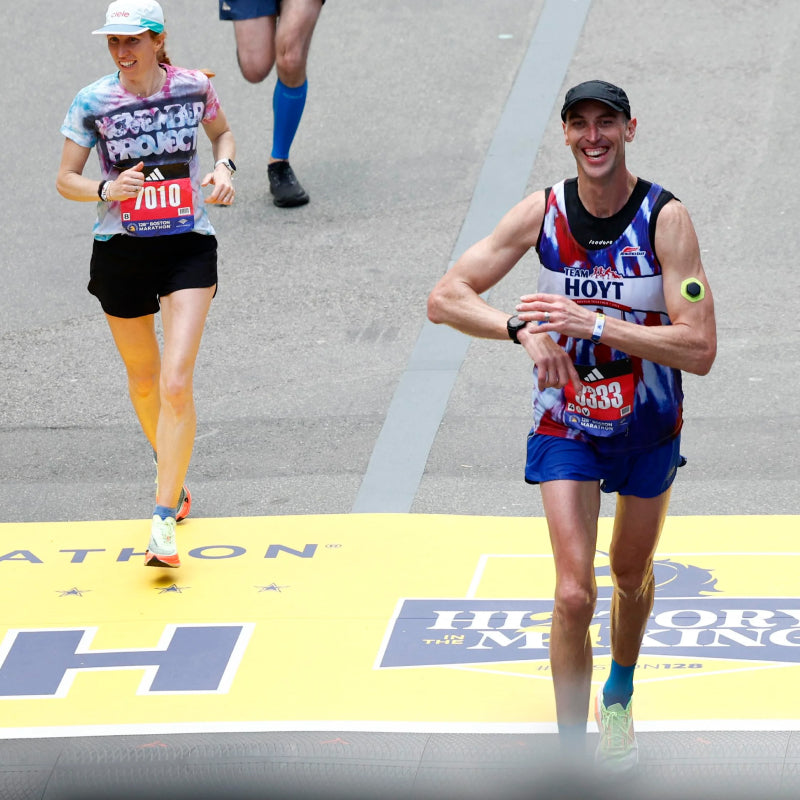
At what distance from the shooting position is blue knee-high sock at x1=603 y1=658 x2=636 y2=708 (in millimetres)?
4562

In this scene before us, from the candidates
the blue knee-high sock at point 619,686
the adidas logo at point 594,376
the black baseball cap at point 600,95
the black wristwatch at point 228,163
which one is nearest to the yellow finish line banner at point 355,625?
A: the blue knee-high sock at point 619,686

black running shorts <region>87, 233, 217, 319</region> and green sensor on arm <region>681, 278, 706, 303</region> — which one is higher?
green sensor on arm <region>681, 278, 706, 303</region>

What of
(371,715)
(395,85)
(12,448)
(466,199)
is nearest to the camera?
(371,715)

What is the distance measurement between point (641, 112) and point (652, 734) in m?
6.84

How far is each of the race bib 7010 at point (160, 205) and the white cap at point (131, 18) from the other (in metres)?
0.55

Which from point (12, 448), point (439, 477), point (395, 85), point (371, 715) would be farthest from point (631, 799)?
point (395, 85)

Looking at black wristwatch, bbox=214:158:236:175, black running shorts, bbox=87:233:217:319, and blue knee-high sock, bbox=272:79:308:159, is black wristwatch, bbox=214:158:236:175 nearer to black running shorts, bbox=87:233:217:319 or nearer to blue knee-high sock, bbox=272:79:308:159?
black running shorts, bbox=87:233:217:319

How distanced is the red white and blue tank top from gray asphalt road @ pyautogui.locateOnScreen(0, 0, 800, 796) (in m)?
1.06

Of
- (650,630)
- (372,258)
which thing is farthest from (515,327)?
(372,258)

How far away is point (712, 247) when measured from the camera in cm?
911

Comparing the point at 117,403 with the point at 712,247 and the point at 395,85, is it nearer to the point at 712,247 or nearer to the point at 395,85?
the point at 712,247

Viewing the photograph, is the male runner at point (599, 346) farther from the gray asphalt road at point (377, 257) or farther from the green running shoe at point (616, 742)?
the gray asphalt road at point (377, 257)

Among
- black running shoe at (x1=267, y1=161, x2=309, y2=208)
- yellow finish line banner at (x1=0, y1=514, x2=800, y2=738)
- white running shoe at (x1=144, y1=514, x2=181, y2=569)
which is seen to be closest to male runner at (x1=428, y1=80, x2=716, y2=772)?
yellow finish line banner at (x1=0, y1=514, x2=800, y2=738)

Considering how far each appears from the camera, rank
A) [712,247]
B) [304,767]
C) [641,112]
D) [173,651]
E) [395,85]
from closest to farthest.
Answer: [304,767] → [173,651] → [712,247] → [641,112] → [395,85]
